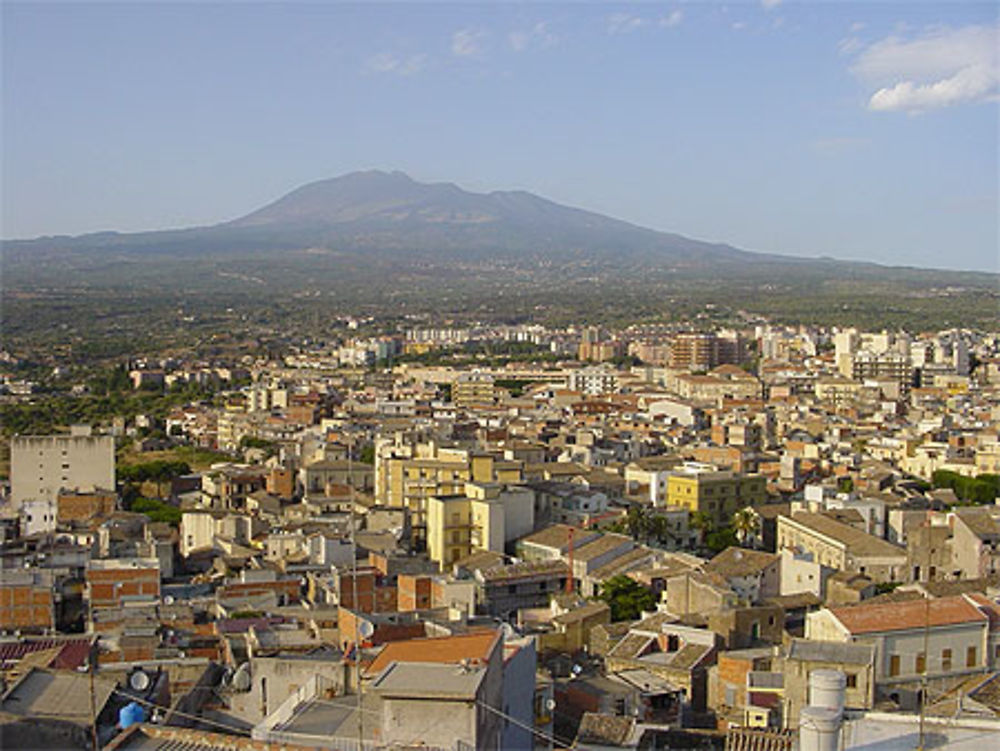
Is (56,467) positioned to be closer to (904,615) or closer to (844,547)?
(844,547)

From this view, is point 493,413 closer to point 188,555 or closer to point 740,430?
point 740,430

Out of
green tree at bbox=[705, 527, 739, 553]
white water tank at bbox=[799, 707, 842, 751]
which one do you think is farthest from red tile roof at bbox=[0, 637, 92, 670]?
green tree at bbox=[705, 527, 739, 553]

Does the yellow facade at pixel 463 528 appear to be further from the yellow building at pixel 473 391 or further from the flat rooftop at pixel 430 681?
the yellow building at pixel 473 391

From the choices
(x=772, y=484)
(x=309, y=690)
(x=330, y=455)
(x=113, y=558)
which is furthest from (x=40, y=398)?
(x=309, y=690)

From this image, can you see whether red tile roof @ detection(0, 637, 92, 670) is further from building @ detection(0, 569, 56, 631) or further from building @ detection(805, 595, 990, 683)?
building @ detection(805, 595, 990, 683)

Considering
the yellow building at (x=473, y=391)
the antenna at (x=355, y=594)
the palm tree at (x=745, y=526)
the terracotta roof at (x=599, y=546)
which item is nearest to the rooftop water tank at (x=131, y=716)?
the antenna at (x=355, y=594)

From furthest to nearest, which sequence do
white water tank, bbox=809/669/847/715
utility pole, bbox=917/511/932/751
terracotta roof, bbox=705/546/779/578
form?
terracotta roof, bbox=705/546/779/578 < white water tank, bbox=809/669/847/715 < utility pole, bbox=917/511/932/751
